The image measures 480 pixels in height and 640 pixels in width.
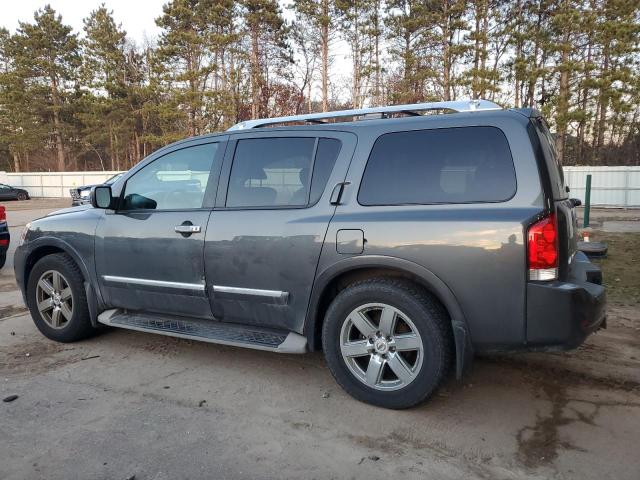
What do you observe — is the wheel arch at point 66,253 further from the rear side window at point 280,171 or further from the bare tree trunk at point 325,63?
the bare tree trunk at point 325,63

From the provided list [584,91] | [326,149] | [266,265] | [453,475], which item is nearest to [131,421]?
A: [266,265]

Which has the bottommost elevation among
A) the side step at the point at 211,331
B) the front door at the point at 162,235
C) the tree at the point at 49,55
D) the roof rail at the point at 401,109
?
the side step at the point at 211,331

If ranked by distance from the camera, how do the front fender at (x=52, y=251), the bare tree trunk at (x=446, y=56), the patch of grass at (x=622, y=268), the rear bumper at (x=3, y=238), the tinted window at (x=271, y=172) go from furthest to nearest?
the bare tree trunk at (x=446, y=56), the rear bumper at (x=3, y=238), the patch of grass at (x=622, y=268), the front fender at (x=52, y=251), the tinted window at (x=271, y=172)

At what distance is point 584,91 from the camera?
24.1 m

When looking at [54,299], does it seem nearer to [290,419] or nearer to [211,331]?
[211,331]

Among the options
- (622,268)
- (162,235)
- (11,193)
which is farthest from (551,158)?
(11,193)

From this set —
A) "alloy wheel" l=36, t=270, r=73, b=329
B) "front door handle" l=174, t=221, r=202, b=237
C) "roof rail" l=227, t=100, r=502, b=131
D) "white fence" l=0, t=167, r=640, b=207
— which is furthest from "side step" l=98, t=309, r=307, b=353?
"white fence" l=0, t=167, r=640, b=207

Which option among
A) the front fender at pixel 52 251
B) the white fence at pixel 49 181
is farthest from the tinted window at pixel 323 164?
the white fence at pixel 49 181

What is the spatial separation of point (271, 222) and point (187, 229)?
740 millimetres

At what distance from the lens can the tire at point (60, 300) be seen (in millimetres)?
4598

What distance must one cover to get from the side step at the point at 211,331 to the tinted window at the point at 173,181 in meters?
0.92

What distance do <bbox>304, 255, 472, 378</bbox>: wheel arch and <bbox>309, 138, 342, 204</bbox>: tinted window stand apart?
554 mm

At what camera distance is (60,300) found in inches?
185

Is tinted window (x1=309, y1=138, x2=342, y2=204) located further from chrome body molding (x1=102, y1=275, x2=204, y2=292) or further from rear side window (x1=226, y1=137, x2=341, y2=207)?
chrome body molding (x1=102, y1=275, x2=204, y2=292)
